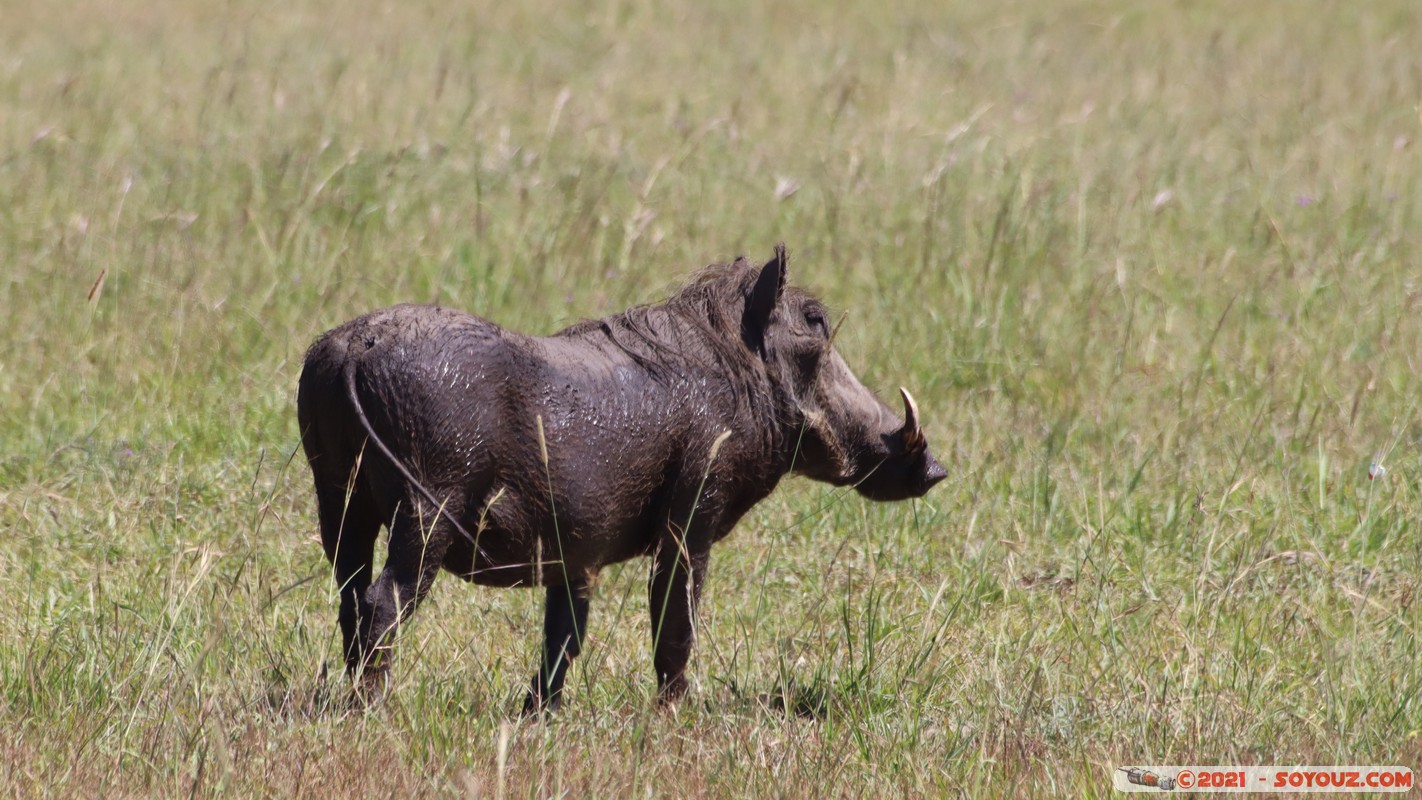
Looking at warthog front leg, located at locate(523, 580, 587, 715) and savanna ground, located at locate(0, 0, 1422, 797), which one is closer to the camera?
savanna ground, located at locate(0, 0, 1422, 797)

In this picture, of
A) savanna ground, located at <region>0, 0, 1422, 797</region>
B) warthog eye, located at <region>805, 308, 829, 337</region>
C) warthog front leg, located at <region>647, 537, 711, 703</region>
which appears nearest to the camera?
savanna ground, located at <region>0, 0, 1422, 797</region>

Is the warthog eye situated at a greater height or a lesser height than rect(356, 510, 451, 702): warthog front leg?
greater

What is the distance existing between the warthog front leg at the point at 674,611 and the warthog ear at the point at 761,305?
545mm

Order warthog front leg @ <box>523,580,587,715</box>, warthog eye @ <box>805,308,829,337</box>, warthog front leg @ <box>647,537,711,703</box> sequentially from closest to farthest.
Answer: warthog front leg @ <box>647,537,711,703</box> → warthog front leg @ <box>523,580,587,715</box> → warthog eye @ <box>805,308,829,337</box>

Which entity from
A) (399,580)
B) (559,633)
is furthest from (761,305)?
(399,580)

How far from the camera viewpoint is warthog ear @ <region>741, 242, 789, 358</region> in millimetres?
4207

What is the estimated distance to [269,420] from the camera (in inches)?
236

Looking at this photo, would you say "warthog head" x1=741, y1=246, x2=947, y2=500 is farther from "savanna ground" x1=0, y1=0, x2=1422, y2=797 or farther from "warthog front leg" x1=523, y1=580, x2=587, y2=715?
"warthog front leg" x1=523, y1=580, x2=587, y2=715

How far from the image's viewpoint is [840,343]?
6.94 m

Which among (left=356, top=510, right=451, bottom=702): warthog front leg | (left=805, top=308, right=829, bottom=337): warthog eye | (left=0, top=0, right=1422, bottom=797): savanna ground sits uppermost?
(left=805, top=308, right=829, bottom=337): warthog eye

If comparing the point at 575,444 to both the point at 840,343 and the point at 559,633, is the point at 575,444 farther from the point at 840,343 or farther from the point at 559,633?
the point at 840,343

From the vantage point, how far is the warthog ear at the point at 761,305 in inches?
166

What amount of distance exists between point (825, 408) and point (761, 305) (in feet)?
1.04

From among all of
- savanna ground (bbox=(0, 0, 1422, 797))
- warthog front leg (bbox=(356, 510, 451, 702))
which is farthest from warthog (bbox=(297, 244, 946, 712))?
savanna ground (bbox=(0, 0, 1422, 797))
